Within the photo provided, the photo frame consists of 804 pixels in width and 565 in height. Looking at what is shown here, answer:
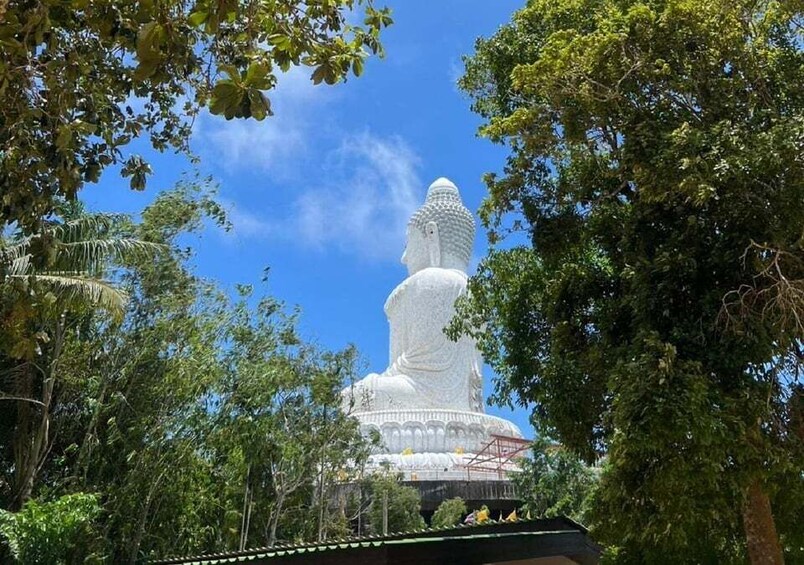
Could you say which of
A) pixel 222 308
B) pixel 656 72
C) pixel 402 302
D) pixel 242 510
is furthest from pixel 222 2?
pixel 402 302

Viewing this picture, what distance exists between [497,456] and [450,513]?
3.67 meters

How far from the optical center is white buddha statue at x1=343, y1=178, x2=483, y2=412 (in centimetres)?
2341

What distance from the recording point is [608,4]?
770 cm

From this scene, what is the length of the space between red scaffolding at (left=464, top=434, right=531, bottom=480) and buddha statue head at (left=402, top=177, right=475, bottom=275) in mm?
6446

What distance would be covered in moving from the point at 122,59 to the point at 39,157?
3.41ft

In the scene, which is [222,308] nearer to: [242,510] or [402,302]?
[242,510]

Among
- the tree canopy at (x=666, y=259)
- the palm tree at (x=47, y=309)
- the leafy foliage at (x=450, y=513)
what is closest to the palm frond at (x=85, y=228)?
the palm tree at (x=47, y=309)

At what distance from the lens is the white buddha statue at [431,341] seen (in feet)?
76.8

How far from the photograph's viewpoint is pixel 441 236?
84.2 ft

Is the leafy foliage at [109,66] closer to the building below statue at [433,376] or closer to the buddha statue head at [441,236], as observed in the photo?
the building below statue at [433,376]

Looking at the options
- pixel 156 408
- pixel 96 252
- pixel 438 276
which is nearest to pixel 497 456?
pixel 438 276

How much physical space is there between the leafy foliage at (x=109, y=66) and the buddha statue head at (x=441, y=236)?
20.6 meters

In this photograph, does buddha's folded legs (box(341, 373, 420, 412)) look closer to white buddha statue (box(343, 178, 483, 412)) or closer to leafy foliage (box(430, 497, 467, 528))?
white buddha statue (box(343, 178, 483, 412))

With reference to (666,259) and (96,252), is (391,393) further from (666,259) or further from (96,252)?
(666,259)
